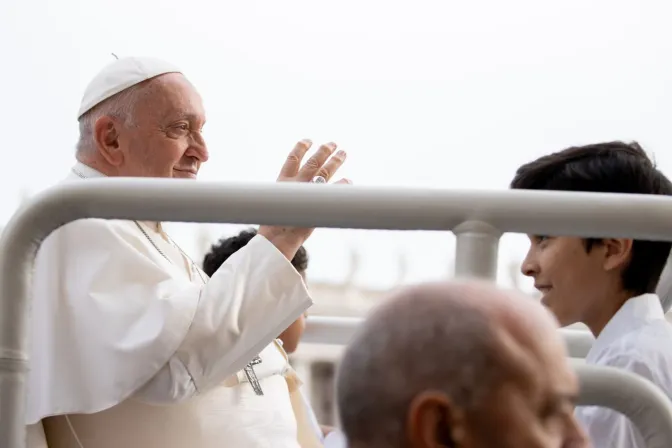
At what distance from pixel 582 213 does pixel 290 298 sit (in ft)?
2.48

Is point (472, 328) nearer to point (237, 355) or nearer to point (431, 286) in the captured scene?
point (431, 286)

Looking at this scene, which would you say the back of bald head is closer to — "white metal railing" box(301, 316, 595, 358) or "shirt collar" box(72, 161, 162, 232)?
"shirt collar" box(72, 161, 162, 232)

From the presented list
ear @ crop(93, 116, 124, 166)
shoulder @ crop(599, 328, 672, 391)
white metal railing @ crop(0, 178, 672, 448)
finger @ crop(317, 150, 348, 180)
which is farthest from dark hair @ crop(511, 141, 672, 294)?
ear @ crop(93, 116, 124, 166)

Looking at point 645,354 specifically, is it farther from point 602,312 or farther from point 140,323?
point 140,323

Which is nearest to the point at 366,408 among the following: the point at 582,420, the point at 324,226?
the point at 324,226

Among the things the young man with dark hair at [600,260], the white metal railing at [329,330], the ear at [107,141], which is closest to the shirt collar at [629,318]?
the young man with dark hair at [600,260]

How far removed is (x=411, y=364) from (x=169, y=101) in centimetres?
155

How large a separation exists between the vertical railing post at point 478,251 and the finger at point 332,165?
536mm

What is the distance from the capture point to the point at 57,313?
1905 millimetres

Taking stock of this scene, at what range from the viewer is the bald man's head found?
877 mm

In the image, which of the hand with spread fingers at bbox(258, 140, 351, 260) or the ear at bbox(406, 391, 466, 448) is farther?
the hand with spread fingers at bbox(258, 140, 351, 260)

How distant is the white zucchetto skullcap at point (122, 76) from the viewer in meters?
2.38

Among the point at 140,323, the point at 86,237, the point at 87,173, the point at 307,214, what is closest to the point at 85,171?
the point at 87,173

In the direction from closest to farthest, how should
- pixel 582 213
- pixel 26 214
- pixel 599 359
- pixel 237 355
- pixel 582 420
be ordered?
1. pixel 582 213
2. pixel 26 214
3. pixel 582 420
4. pixel 599 359
5. pixel 237 355
